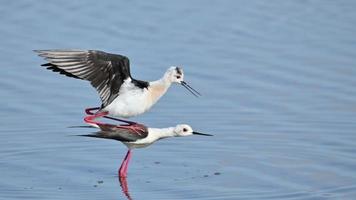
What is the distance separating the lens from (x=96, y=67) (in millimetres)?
12609

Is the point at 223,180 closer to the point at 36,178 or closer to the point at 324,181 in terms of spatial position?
the point at 324,181

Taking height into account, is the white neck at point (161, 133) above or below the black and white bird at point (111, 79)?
below

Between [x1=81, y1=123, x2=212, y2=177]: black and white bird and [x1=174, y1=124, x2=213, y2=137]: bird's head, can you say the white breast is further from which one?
[x1=174, y1=124, x2=213, y2=137]: bird's head

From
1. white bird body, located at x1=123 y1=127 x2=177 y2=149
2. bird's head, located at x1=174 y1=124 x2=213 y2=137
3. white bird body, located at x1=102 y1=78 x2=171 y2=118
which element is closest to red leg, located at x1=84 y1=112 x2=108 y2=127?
white bird body, located at x1=102 y1=78 x2=171 y2=118

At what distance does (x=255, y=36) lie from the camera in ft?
57.9

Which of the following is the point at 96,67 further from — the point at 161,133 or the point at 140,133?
the point at 161,133

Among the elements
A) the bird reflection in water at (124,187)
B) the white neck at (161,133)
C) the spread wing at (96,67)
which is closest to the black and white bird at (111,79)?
the spread wing at (96,67)

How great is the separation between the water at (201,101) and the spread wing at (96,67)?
98 centimetres

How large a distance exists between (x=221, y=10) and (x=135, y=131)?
647 cm

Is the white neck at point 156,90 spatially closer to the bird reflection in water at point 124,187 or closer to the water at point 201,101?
the water at point 201,101

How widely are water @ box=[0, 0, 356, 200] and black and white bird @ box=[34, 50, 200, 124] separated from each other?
30.9 inches

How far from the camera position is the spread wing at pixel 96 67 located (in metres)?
12.4

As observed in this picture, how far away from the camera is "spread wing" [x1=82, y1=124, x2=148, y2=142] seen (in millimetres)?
12906

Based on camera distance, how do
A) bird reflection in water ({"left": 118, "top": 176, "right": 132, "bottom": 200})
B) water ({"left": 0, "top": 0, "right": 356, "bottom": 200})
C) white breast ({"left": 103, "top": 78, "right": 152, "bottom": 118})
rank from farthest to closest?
1. white breast ({"left": 103, "top": 78, "right": 152, "bottom": 118})
2. water ({"left": 0, "top": 0, "right": 356, "bottom": 200})
3. bird reflection in water ({"left": 118, "top": 176, "right": 132, "bottom": 200})
